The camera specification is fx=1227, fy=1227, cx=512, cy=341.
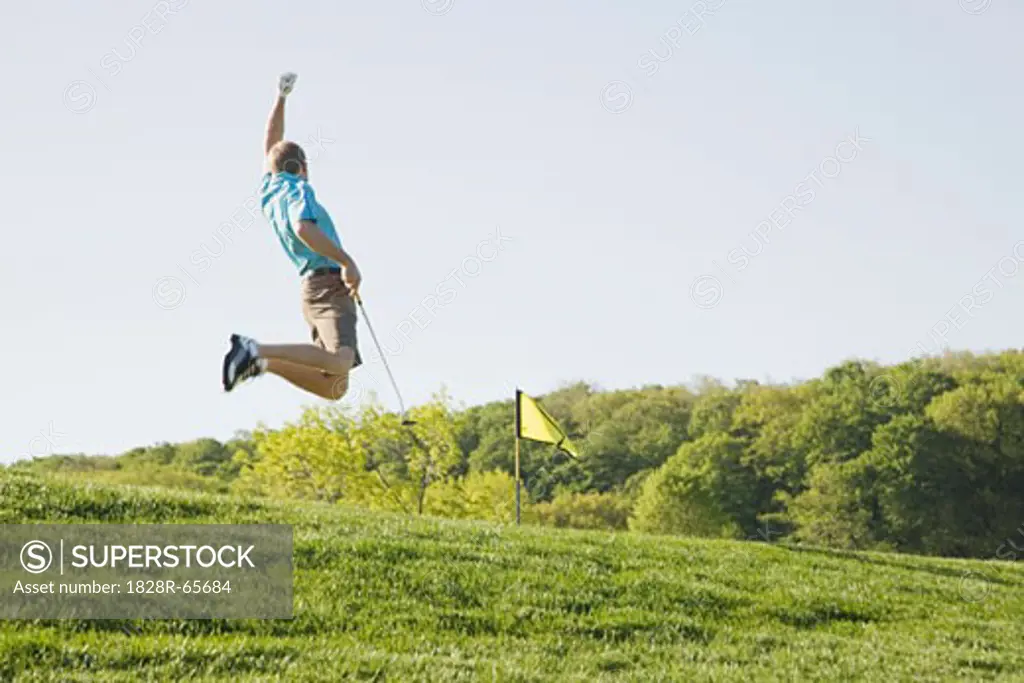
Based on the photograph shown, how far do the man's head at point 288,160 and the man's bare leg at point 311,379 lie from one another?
1190 mm

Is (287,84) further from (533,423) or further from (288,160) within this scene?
(533,423)

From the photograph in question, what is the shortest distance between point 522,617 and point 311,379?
6.21 metres

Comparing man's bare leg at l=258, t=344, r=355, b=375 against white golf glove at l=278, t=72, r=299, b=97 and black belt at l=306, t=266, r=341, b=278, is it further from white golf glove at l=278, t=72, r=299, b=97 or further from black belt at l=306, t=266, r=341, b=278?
white golf glove at l=278, t=72, r=299, b=97

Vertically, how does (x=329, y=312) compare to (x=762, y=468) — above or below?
above

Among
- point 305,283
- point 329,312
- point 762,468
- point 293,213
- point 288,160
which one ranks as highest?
point 288,160

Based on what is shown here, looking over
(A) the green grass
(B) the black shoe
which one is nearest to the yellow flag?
(A) the green grass

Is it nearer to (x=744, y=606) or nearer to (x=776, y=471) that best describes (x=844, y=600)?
(x=744, y=606)

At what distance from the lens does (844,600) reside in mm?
15688

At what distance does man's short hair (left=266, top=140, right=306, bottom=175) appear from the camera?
7715mm

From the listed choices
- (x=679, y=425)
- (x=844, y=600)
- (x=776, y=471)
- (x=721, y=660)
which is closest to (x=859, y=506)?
(x=776, y=471)

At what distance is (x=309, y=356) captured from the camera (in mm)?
7219

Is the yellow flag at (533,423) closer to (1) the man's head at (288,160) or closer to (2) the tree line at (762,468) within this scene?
(1) the man's head at (288,160)

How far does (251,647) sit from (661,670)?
11.8ft

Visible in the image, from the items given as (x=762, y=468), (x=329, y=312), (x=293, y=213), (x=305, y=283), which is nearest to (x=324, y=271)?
(x=305, y=283)
